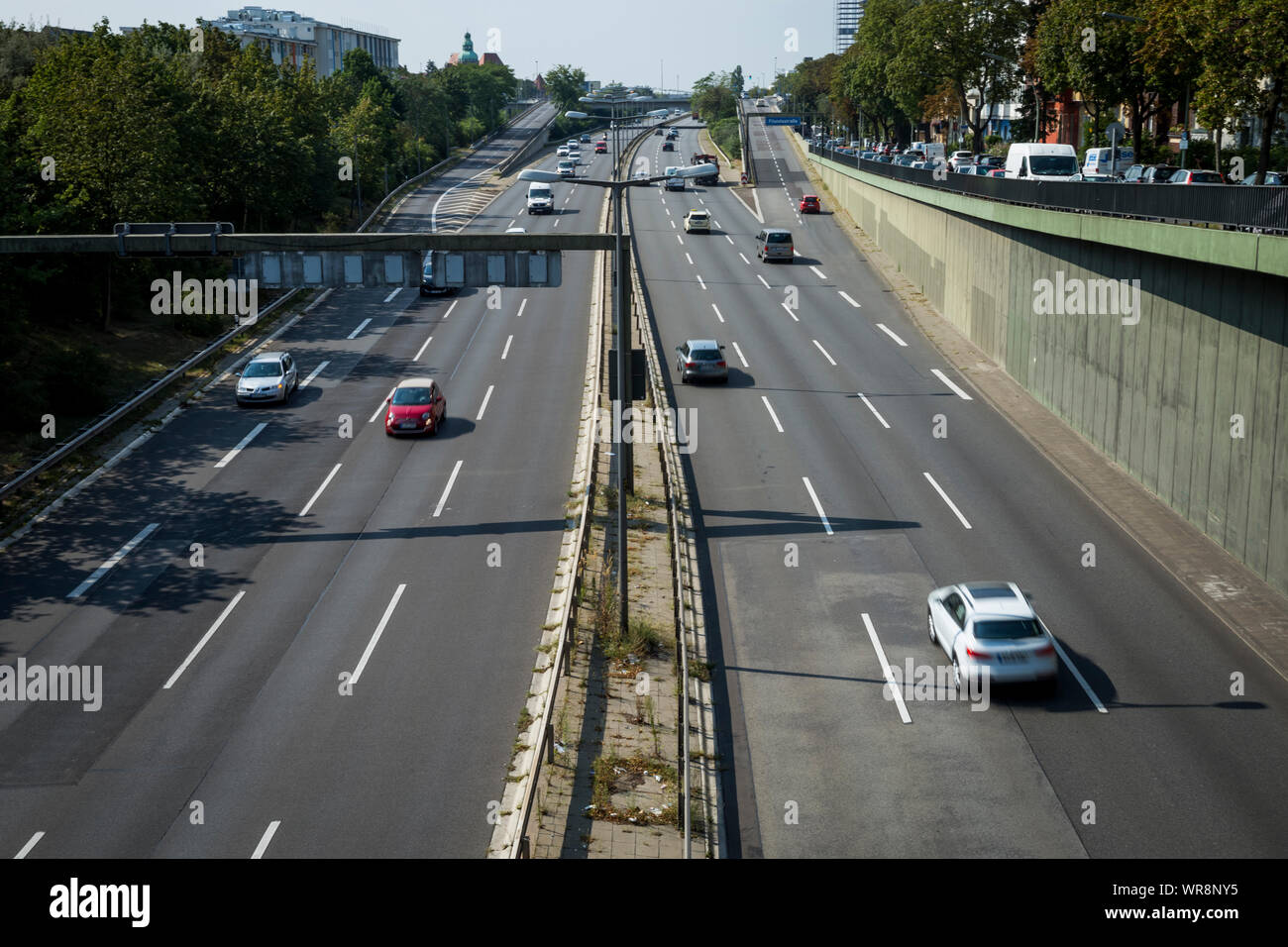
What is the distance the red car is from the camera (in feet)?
124

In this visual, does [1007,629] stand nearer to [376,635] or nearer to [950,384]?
[376,635]

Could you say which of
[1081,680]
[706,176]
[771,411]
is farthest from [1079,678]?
[706,176]

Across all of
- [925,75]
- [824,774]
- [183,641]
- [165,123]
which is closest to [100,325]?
[165,123]

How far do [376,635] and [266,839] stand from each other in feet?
24.8

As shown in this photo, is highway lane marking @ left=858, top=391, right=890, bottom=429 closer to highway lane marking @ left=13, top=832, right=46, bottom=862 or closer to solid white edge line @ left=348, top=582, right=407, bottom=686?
solid white edge line @ left=348, top=582, right=407, bottom=686

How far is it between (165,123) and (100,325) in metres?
9.13

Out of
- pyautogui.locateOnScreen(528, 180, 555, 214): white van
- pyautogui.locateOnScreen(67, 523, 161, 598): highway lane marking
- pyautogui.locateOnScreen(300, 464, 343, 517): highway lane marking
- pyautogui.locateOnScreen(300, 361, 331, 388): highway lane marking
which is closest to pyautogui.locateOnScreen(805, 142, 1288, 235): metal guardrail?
pyautogui.locateOnScreen(300, 464, 343, 517): highway lane marking

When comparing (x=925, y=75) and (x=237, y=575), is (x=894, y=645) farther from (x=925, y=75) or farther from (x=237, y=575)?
(x=925, y=75)

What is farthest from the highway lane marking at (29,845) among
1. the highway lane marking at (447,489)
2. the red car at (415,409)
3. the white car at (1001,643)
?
the red car at (415,409)

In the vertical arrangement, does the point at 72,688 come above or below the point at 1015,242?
below

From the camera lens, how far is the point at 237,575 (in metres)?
26.7

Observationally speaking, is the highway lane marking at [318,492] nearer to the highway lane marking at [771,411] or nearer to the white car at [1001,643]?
the highway lane marking at [771,411]

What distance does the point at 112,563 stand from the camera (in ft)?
90.3

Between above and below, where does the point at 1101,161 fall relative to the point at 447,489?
above
